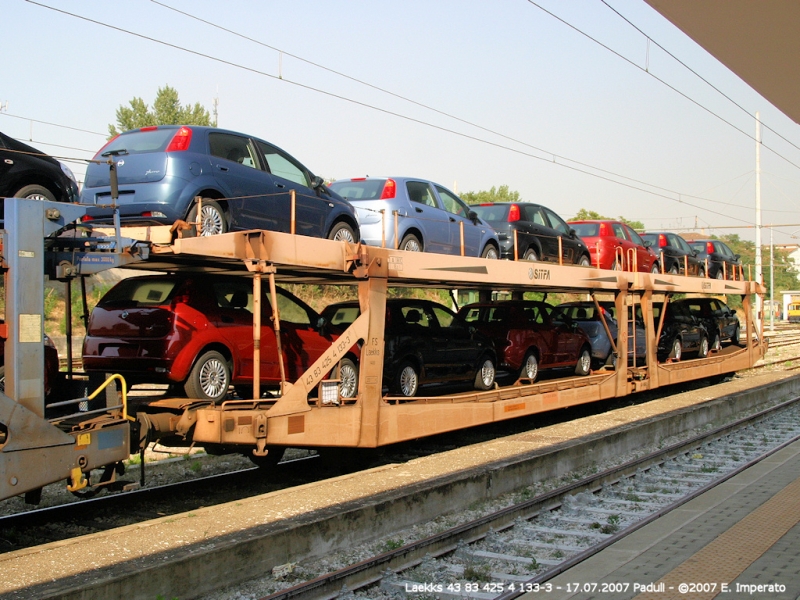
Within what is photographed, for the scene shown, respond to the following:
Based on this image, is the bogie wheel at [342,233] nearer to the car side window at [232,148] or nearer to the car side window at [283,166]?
the car side window at [283,166]

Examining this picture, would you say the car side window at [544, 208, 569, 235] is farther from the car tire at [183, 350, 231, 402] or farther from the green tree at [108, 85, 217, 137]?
the green tree at [108, 85, 217, 137]

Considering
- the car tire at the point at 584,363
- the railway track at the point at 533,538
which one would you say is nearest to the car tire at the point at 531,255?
the car tire at the point at 584,363

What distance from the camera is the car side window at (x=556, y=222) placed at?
57.8ft

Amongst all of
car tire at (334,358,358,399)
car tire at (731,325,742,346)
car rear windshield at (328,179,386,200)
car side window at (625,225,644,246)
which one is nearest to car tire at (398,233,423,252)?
car rear windshield at (328,179,386,200)

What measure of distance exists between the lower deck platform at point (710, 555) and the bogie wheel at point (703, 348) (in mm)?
14043

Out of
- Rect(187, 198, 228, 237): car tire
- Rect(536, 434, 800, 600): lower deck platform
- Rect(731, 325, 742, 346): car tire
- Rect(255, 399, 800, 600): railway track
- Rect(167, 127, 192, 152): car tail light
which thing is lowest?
Rect(255, 399, 800, 600): railway track

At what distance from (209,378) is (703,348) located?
690 inches

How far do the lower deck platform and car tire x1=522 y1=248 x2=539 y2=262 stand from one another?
8.02m

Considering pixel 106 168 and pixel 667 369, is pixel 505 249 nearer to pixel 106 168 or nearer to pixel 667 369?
pixel 667 369

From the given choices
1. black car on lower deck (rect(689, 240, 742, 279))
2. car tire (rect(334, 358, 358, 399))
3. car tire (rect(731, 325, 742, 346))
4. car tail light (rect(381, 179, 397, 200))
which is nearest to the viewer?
car tire (rect(334, 358, 358, 399))

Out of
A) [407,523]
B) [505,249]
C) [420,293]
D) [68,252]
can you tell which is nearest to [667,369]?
[505,249]

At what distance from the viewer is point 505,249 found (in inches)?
648

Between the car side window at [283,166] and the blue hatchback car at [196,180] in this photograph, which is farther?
the car side window at [283,166]

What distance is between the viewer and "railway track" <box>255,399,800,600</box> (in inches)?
252
